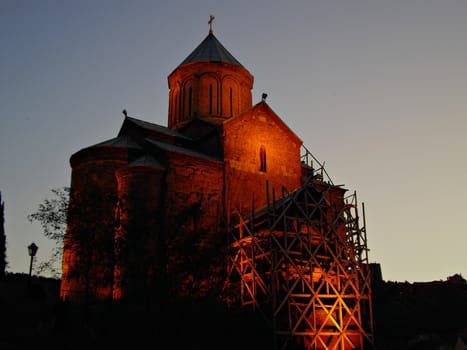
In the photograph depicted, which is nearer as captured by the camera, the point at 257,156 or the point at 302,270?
the point at 302,270

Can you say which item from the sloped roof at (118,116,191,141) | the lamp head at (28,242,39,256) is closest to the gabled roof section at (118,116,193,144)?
the sloped roof at (118,116,191,141)

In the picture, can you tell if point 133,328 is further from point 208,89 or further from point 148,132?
point 208,89

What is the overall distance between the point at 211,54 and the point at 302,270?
41.3 feet

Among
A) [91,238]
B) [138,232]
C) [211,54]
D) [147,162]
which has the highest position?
[211,54]

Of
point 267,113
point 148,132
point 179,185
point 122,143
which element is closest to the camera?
point 179,185

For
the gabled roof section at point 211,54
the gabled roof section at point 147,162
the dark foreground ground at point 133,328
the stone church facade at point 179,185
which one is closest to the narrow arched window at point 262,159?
the stone church facade at point 179,185

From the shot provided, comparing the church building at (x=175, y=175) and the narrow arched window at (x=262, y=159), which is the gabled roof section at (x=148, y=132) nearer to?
the church building at (x=175, y=175)

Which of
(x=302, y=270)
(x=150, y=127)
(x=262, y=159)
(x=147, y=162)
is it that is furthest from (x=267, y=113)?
(x=302, y=270)

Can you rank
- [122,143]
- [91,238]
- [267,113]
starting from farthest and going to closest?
1. [267,113]
2. [122,143]
3. [91,238]

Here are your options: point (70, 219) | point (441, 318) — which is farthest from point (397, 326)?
point (70, 219)

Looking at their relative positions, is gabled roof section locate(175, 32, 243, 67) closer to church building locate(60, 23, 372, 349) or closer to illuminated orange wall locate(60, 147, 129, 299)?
church building locate(60, 23, 372, 349)

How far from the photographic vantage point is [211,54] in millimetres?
23328

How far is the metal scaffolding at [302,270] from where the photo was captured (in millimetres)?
14719

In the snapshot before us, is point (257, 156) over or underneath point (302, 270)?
over
